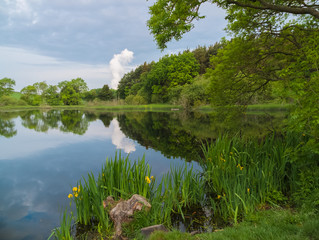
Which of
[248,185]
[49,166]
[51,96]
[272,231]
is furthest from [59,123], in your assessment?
[51,96]

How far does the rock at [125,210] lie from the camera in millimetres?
3908

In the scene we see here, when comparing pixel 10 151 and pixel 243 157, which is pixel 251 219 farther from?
pixel 10 151

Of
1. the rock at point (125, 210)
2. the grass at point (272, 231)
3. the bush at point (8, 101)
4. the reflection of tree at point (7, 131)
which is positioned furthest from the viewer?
the bush at point (8, 101)

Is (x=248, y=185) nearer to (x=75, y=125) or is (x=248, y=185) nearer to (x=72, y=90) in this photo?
(x=75, y=125)

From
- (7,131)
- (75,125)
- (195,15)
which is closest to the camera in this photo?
(195,15)

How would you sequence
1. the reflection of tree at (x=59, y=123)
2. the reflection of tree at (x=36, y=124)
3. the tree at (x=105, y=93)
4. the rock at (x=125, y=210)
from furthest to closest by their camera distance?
the tree at (x=105, y=93) < the reflection of tree at (x=36, y=124) < the reflection of tree at (x=59, y=123) < the rock at (x=125, y=210)

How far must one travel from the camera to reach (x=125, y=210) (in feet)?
13.0

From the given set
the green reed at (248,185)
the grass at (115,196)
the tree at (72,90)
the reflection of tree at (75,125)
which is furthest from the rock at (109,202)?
the tree at (72,90)

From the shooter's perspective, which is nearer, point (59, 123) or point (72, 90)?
point (59, 123)

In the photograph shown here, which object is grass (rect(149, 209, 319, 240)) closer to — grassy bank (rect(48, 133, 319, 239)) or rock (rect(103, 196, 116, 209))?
grassy bank (rect(48, 133, 319, 239))

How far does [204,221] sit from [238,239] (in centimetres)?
167

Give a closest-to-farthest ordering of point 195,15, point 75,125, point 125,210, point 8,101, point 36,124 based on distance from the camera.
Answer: point 125,210, point 195,15, point 75,125, point 36,124, point 8,101

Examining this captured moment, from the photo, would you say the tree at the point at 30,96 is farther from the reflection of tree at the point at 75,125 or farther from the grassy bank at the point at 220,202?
the grassy bank at the point at 220,202

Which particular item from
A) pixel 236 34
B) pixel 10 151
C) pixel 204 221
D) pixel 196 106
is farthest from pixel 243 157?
pixel 196 106
